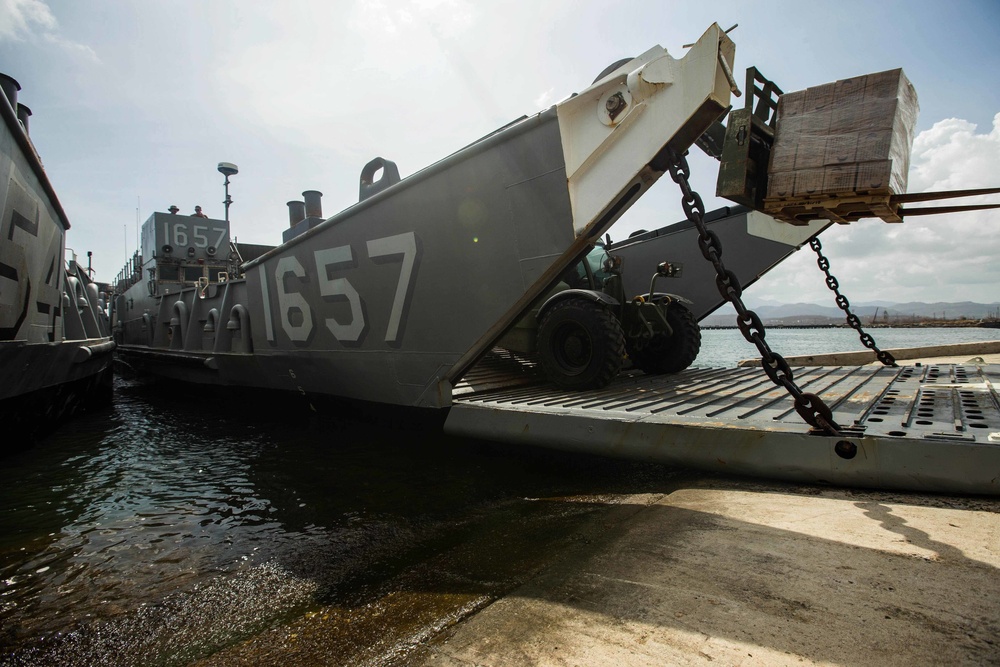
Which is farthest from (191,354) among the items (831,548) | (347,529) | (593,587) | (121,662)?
(831,548)

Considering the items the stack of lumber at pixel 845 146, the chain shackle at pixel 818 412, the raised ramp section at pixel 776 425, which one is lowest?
the raised ramp section at pixel 776 425

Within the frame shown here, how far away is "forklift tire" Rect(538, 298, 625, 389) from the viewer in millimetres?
4277

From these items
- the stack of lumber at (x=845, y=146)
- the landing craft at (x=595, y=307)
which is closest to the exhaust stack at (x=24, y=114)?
the landing craft at (x=595, y=307)

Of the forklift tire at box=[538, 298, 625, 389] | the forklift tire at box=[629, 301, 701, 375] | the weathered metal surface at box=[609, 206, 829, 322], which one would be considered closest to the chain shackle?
the forklift tire at box=[538, 298, 625, 389]

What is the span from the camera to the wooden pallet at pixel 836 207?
2.46 m

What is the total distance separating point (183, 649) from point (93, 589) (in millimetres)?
750

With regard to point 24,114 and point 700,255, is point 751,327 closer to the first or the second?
point 700,255

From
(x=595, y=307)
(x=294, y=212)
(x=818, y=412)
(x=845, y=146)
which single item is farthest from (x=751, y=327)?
(x=294, y=212)

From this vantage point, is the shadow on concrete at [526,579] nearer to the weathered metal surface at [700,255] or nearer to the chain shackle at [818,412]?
the chain shackle at [818,412]

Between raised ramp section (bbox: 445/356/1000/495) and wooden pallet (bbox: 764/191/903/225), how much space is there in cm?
107

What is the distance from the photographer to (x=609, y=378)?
4.30 metres

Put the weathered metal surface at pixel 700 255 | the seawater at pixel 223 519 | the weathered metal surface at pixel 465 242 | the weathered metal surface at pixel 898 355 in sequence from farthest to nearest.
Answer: the weathered metal surface at pixel 898 355
the weathered metal surface at pixel 700 255
the weathered metal surface at pixel 465 242
the seawater at pixel 223 519

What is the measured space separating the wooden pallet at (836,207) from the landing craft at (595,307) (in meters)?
0.01

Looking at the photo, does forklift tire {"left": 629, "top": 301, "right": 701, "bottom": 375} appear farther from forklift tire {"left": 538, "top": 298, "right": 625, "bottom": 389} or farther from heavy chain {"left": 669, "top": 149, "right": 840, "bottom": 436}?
heavy chain {"left": 669, "top": 149, "right": 840, "bottom": 436}
